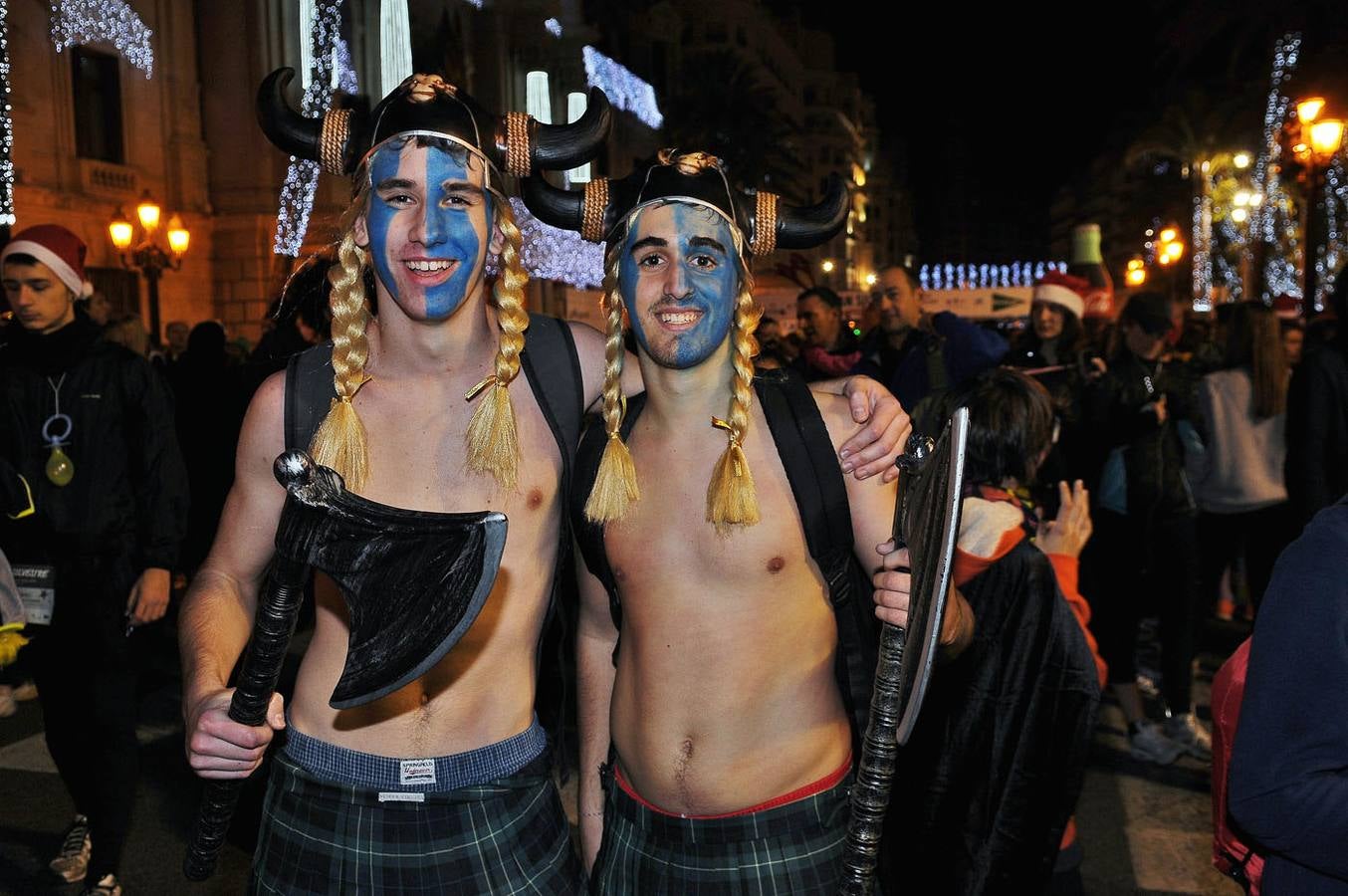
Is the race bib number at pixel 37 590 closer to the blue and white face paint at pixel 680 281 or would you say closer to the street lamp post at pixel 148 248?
the blue and white face paint at pixel 680 281

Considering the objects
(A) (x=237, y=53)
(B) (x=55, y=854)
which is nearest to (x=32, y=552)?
(B) (x=55, y=854)

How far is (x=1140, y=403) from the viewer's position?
6461 mm

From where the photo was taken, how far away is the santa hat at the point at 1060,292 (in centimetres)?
734

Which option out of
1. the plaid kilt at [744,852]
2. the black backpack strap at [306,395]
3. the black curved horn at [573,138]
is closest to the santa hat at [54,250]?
the black backpack strap at [306,395]

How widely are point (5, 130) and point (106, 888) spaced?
15273 mm

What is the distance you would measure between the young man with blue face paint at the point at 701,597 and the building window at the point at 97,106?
64.4ft

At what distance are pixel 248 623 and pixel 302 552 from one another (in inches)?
35.3

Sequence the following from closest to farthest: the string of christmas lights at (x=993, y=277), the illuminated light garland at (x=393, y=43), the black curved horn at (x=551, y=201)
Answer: the black curved horn at (x=551, y=201), the illuminated light garland at (x=393, y=43), the string of christmas lights at (x=993, y=277)

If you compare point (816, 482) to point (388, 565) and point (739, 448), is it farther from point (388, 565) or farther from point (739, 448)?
point (388, 565)

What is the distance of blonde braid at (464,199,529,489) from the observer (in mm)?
2658

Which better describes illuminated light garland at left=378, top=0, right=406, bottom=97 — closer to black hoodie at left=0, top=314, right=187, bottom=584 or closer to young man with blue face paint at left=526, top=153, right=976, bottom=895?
black hoodie at left=0, top=314, right=187, bottom=584

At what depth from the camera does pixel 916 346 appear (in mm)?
6996

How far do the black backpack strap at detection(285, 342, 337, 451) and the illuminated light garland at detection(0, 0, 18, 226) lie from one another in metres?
13.4

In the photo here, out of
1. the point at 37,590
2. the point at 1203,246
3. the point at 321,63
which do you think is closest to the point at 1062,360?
the point at 37,590
